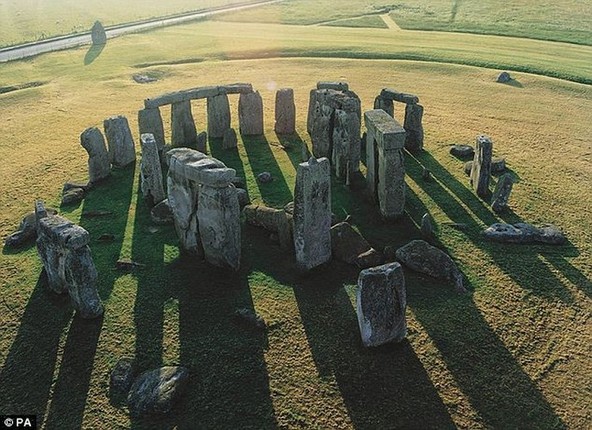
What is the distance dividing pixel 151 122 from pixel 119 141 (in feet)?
4.25

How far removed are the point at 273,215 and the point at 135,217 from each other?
→ 3.16 m

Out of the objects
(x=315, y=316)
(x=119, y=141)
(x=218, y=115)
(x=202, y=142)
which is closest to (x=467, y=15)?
(x=218, y=115)

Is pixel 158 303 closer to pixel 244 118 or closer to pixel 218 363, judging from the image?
pixel 218 363

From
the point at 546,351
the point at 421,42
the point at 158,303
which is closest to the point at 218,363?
the point at 158,303

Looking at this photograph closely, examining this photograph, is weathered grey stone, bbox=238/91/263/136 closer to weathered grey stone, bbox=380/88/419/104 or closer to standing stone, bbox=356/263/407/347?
weathered grey stone, bbox=380/88/419/104

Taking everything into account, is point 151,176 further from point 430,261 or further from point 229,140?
point 430,261

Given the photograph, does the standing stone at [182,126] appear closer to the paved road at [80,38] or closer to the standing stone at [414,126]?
the standing stone at [414,126]

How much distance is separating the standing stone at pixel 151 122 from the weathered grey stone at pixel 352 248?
22.3 ft

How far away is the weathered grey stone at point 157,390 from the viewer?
22.8ft

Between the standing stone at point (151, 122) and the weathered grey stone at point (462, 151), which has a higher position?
the standing stone at point (151, 122)

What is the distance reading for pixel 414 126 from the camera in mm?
14836

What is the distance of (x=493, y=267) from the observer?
9.83 m

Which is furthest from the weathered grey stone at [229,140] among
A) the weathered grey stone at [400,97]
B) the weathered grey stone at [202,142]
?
the weathered grey stone at [400,97]

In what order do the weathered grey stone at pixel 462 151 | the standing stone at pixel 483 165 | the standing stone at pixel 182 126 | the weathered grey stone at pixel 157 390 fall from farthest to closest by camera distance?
the standing stone at pixel 182 126 < the weathered grey stone at pixel 462 151 < the standing stone at pixel 483 165 < the weathered grey stone at pixel 157 390
